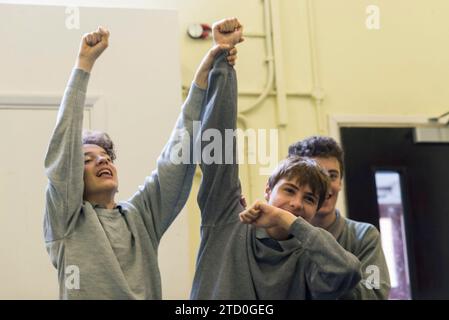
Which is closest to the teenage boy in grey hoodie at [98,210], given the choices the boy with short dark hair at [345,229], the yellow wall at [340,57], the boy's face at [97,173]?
the boy's face at [97,173]

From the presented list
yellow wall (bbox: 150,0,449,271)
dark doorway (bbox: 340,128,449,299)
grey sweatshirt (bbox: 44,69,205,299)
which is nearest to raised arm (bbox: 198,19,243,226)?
grey sweatshirt (bbox: 44,69,205,299)

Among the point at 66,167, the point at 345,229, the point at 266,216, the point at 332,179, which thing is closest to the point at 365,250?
the point at 345,229

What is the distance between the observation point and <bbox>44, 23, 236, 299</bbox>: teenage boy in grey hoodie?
3.58ft

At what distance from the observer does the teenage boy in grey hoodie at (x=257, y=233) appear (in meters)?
1.08

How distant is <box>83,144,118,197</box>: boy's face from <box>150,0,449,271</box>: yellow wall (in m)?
0.82

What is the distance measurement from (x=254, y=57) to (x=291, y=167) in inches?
37.1

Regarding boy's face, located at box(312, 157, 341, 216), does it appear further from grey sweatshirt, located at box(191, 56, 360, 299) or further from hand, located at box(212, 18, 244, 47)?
hand, located at box(212, 18, 244, 47)

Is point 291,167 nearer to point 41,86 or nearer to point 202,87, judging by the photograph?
point 202,87

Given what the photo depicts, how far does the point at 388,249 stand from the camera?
6.93ft

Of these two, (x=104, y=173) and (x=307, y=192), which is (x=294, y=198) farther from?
(x=104, y=173)

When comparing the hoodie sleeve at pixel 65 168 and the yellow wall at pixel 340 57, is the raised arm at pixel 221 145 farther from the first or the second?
the yellow wall at pixel 340 57

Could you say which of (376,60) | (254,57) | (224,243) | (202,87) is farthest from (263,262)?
(376,60)

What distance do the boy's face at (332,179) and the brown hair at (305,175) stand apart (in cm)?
11

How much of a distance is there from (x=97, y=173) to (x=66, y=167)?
81mm
